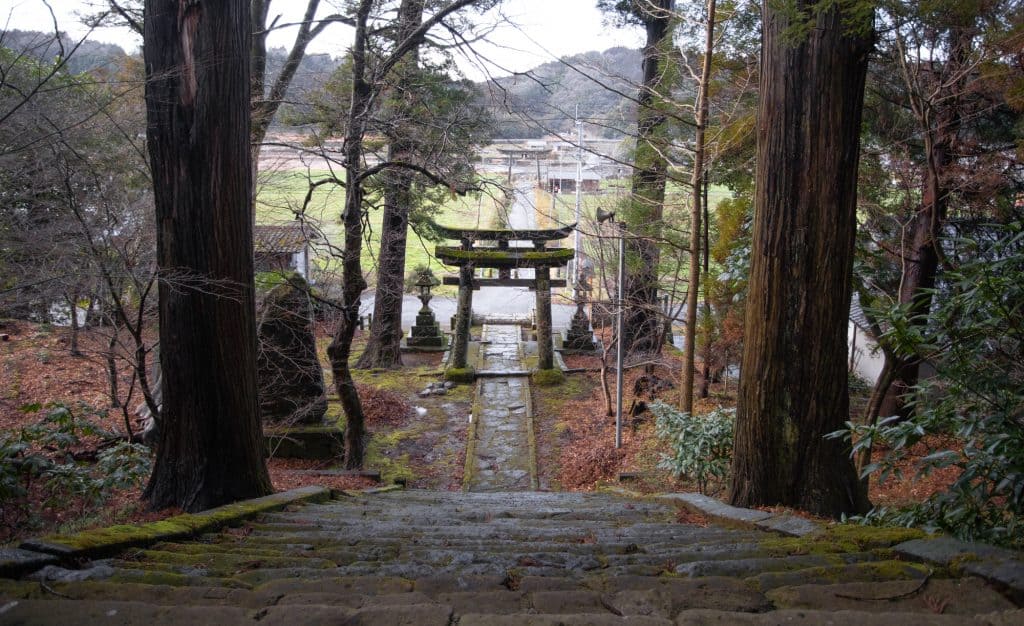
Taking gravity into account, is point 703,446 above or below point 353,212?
below

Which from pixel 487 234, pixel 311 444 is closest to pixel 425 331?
pixel 487 234

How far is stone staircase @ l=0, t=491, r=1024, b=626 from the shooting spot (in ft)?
6.71

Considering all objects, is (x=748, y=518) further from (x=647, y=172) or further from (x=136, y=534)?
(x=647, y=172)

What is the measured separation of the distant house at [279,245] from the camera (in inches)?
411

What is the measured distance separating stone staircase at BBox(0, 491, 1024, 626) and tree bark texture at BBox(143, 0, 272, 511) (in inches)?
50.0

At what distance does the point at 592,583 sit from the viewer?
8.27 ft

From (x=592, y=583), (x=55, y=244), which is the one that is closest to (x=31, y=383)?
(x=55, y=244)

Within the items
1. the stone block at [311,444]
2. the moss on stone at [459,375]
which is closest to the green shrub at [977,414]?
the stone block at [311,444]

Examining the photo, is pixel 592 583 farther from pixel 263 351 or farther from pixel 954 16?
pixel 263 351

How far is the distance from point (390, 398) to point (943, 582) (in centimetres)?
1271

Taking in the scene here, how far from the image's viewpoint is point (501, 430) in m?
13.0

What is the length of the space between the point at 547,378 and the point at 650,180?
5497 mm

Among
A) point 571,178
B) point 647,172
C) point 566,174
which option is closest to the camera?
point 647,172

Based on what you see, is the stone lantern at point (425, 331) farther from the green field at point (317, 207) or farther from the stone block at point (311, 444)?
the stone block at point (311, 444)
